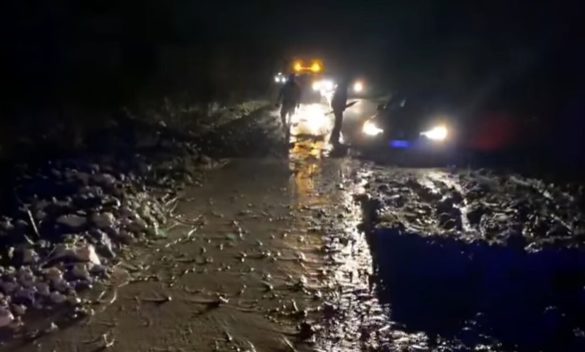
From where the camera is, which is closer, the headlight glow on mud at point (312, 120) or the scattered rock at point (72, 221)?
the scattered rock at point (72, 221)

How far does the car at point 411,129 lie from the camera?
18.4 meters

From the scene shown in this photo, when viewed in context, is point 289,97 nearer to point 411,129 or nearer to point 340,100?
point 340,100

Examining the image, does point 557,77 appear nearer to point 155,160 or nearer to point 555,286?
point 155,160

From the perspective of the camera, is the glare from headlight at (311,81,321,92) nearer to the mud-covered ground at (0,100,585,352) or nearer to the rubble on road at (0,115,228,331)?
the rubble on road at (0,115,228,331)

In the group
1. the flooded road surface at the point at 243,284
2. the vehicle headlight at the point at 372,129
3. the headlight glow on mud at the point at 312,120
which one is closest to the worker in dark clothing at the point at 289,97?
the headlight glow on mud at the point at 312,120

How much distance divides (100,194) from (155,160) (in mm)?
4132

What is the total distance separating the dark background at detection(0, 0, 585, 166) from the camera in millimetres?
18938

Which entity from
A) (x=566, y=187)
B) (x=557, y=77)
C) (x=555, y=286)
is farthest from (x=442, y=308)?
(x=557, y=77)

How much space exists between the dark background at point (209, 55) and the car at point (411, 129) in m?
2.12

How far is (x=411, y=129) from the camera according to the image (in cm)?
1864

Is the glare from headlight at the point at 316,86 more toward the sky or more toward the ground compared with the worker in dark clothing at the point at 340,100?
more toward the sky

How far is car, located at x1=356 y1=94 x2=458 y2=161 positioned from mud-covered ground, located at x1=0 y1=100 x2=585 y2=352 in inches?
200

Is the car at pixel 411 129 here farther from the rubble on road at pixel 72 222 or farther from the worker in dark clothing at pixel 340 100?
the rubble on road at pixel 72 222

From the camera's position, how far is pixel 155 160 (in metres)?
15.2
